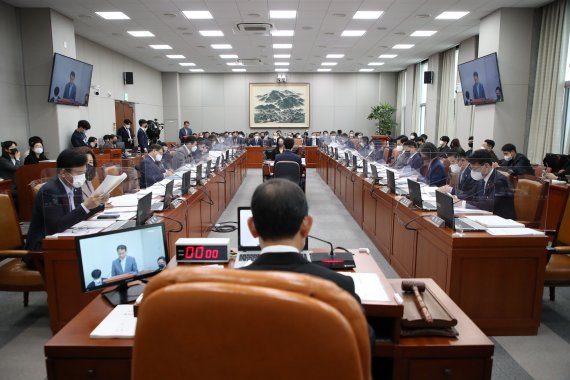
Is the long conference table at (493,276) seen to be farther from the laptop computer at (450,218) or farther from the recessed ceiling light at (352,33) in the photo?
the recessed ceiling light at (352,33)

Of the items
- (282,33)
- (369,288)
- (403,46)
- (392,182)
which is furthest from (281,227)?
(403,46)

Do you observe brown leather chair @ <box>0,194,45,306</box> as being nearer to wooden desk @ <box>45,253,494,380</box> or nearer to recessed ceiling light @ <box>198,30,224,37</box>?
wooden desk @ <box>45,253,494,380</box>

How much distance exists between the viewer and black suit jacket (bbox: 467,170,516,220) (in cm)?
331

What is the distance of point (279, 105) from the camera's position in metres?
17.2

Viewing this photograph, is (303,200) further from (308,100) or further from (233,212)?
(308,100)

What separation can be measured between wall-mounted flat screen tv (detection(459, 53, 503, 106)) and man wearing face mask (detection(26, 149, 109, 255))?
720cm

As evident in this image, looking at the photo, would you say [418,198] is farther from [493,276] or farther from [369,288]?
[369,288]

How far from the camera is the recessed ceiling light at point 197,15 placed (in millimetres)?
7621

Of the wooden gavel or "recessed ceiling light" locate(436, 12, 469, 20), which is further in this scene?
"recessed ceiling light" locate(436, 12, 469, 20)

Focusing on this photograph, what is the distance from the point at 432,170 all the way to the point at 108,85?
31.0 feet

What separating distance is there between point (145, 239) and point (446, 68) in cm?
1174

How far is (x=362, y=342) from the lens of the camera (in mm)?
642

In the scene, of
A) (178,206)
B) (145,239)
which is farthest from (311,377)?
(178,206)

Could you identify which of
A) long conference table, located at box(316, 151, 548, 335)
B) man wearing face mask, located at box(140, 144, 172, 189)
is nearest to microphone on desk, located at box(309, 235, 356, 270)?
long conference table, located at box(316, 151, 548, 335)
